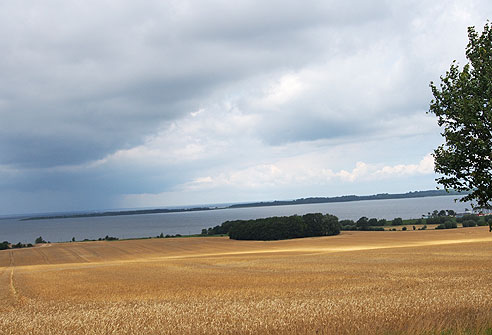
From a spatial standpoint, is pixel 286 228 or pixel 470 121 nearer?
pixel 470 121

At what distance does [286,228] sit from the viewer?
360ft

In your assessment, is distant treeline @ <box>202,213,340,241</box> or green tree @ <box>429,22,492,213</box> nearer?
green tree @ <box>429,22,492,213</box>

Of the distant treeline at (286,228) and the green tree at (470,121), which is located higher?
the green tree at (470,121)

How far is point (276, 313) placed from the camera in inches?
482

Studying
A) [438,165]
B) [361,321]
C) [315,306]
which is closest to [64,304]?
[315,306]

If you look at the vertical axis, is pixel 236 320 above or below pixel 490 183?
below

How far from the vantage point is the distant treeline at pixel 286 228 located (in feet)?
357

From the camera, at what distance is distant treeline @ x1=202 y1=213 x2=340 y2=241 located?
10894cm

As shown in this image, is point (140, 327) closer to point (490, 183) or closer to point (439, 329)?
point (439, 329)

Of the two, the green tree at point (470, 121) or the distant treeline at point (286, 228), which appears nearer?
the green tree at point (470, 121)

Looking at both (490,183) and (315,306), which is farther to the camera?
(315,306)

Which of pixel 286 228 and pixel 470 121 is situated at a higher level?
pixel 470 121

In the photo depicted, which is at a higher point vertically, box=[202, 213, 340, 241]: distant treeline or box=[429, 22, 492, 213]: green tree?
box=[429, 22, 492, 213]: green tree

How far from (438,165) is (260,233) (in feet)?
318
